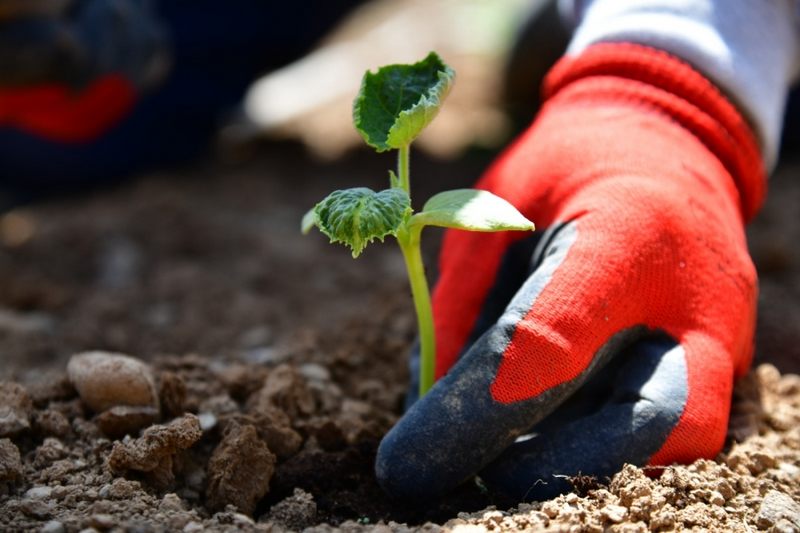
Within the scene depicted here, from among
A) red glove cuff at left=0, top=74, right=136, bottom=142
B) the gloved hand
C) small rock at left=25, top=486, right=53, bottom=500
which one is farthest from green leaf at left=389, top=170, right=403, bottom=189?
red glove cuff at left=0, top=74, right=136, bottom=142

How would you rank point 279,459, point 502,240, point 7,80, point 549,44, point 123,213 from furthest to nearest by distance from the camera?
point 549,44
point 123,213
point 7,80
point 502,240
point 279,459

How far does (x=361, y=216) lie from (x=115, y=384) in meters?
0.50

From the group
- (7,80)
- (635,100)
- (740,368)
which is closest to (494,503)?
(740,368)

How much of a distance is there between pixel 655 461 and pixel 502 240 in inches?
16.0

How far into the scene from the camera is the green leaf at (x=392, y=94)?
1.10 m

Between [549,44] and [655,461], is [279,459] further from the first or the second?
[549,44]

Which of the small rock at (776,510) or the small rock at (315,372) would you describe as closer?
the small rock at (776,510)

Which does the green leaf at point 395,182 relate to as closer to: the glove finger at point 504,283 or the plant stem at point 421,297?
the plant stem at point 421,297

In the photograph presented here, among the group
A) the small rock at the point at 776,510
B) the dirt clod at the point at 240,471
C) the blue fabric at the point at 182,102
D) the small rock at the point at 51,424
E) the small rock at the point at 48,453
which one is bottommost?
the small rock at the point at 776,510

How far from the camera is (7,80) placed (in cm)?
214

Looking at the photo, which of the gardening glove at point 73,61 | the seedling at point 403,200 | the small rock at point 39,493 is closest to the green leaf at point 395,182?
the seedling at point 403,200

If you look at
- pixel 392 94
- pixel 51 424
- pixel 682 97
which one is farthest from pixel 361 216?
pixel 682 97

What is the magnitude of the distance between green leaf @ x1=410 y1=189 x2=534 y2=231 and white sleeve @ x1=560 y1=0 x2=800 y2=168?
0.59m

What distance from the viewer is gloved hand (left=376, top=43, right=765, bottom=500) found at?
111cm
